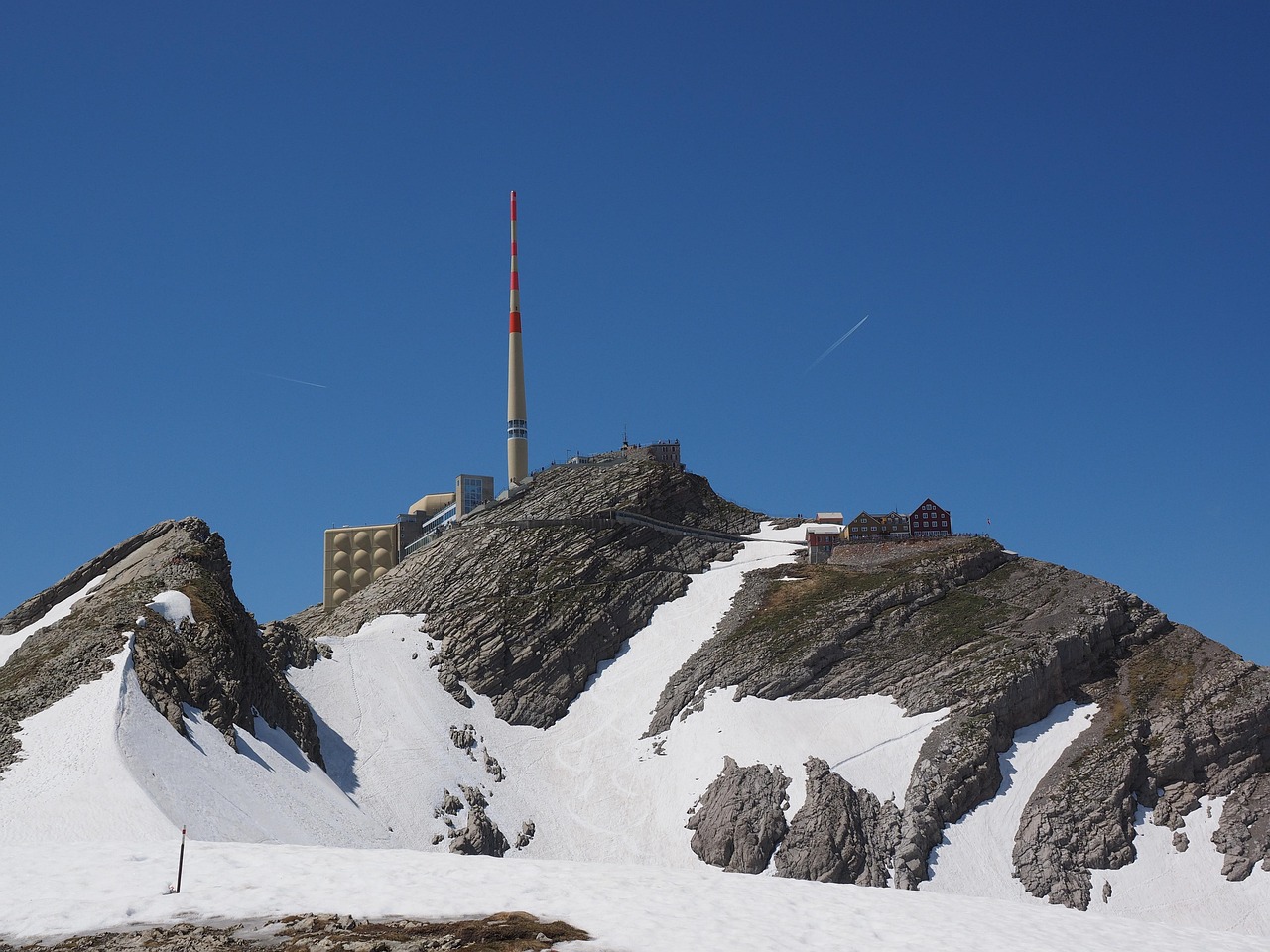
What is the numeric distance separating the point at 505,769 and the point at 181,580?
90.0 ft

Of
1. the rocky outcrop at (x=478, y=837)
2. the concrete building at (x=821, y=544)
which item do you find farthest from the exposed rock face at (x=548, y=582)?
the rocky outcrop at (x=478, y=837)

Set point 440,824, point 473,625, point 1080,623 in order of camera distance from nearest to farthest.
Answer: point 440,824
point 1080,623
point 473,625

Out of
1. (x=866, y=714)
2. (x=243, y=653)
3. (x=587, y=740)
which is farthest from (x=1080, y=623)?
(x=243, y=653)

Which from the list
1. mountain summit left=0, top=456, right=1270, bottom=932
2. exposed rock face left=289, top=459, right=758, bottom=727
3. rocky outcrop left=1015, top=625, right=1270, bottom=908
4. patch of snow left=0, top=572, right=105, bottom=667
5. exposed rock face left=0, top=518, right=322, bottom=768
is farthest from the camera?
exposed rock face left=289, top=459, right=758, bottom=727

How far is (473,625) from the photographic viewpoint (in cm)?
10181

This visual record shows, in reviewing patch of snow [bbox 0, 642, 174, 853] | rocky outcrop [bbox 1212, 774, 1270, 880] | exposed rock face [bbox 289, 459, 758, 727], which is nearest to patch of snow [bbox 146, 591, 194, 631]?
patch of snow [bbox 0, 642, 174, 853]

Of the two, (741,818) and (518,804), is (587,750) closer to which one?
(518,804)

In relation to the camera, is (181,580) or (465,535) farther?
(465,535)

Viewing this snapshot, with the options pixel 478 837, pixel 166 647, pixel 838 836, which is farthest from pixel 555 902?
pixel 478 837

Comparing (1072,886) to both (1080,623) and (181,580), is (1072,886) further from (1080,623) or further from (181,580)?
(181,580)

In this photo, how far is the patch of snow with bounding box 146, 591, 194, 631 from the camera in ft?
231

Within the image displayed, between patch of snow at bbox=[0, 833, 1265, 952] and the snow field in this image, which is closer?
patch of snow at bbox=[0, 833, 1265, 952]

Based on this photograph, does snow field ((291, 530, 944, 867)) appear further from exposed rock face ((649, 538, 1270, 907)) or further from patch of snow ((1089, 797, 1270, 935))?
patch of snow ((1089, 797, 1270, 935))

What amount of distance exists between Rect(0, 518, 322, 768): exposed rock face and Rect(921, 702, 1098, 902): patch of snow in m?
41.6
